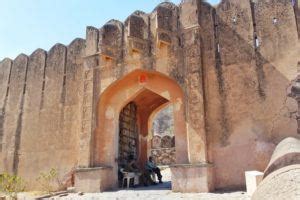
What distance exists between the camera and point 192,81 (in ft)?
26.1

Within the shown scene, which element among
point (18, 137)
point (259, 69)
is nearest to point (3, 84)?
point (18, 137)

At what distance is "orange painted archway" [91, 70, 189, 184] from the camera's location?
839 cm

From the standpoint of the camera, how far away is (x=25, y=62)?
11609 mm

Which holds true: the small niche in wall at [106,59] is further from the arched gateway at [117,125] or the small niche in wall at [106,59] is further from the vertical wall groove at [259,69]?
the vertical wall groove at [259,69]

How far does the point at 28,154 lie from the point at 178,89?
5.73 meters

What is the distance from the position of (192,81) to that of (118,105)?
2.67 m

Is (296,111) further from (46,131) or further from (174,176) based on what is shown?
(46,131)

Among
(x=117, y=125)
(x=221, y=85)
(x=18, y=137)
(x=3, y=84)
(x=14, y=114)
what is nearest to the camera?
(x=221, y=85)

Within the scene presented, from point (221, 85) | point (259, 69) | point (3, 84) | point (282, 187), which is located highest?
point (3, 84)

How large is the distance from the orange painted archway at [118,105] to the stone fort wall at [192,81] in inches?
10.6

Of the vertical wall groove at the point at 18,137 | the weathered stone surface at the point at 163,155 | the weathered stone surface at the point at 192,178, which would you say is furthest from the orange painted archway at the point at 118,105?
the weathered stone surface at the point at 163,155

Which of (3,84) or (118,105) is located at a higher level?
(3,84)

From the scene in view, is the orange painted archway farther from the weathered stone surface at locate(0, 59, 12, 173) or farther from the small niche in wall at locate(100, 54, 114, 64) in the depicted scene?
the weathered stone surface at locate(0, 59, 12, 173)

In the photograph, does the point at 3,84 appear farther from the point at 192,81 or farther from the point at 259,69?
the point at 259,69
